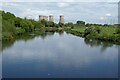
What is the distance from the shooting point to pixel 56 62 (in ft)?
24.0

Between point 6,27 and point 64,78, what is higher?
point 6,27

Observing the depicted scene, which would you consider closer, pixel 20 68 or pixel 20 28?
pixel 20 68

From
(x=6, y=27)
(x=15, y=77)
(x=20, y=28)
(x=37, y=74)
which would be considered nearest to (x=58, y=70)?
(x=37, y=74)

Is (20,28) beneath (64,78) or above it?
above

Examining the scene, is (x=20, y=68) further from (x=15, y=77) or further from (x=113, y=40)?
(x=113, y=40)

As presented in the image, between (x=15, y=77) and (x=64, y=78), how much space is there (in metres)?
1.13

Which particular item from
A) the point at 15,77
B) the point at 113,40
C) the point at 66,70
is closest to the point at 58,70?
the point at 66,70

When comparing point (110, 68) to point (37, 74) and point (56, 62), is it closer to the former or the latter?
point (56, 62)

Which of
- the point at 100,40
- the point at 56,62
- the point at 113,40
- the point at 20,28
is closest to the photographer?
the point at 56,62

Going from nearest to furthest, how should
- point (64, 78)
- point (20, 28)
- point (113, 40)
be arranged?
point (64, 78) < point (113, 40) < point (20, 28)

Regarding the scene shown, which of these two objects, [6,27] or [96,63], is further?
[6,27]

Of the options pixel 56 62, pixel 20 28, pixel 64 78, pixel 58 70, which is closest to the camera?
pixel 64 78

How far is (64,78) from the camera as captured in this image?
18.1 feet

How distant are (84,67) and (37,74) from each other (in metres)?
1.48
